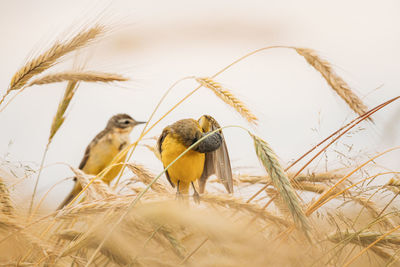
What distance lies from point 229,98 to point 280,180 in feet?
1.92

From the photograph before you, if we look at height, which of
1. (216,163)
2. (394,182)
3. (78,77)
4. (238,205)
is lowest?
(394,182)

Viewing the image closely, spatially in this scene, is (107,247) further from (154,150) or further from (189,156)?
(154,150)

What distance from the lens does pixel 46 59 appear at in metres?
1.95

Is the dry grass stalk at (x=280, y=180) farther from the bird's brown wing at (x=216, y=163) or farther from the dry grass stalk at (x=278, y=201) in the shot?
the bird's brown wing at (x=216, y=163)

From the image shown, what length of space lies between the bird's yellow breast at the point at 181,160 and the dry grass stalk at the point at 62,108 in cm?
64

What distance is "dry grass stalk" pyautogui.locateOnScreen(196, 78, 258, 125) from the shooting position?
1.68 metres

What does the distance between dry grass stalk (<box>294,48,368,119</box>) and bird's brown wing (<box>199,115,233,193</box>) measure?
2.05 ft

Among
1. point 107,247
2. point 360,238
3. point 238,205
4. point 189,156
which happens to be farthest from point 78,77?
point 360,238

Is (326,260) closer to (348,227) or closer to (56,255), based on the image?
(348,227)

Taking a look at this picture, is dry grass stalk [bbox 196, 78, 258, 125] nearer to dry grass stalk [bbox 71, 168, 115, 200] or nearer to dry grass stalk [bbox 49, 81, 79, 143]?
dry grass stalk [bbox 71, 168, 115, 200]

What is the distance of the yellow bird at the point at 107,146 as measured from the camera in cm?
448

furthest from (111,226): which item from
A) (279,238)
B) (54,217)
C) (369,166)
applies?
(369,166)

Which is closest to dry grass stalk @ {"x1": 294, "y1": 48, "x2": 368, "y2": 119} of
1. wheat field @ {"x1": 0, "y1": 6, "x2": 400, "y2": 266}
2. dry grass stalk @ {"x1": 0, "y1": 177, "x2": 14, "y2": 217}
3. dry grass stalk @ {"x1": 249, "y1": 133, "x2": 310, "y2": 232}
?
wheat field @ {"x1": 0, "y1": 6, "x2": 400, "y2": 266}

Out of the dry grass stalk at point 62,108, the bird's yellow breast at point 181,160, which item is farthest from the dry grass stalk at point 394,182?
the dry grass stalk at point 62,108
